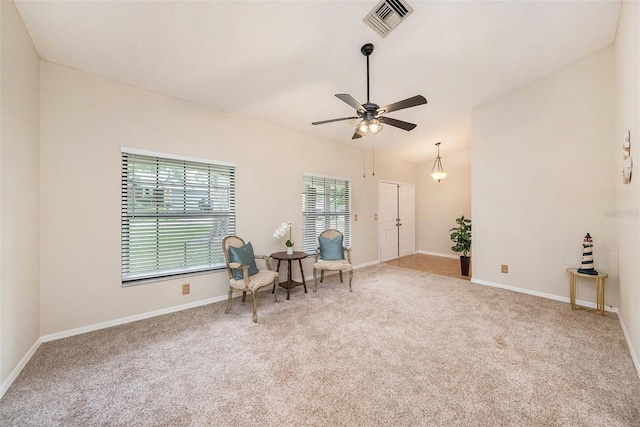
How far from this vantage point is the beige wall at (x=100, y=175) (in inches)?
96.7

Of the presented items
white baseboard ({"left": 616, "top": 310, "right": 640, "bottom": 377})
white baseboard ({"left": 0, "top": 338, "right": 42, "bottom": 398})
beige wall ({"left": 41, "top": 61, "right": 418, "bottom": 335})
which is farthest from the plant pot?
white baseboard ({"left": 0, "top": 338, "right": 42, "bottom": 398})

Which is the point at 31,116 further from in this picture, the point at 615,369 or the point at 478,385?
the point at 615,369

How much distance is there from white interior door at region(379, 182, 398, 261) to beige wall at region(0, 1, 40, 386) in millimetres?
5751

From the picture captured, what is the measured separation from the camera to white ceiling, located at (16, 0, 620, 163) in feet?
6.95

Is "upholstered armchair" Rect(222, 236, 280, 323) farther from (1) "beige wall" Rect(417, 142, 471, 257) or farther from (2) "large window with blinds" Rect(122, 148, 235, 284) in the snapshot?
(1) "beige wall" Rect(417, 142, 471, 257)

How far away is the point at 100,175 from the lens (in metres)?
2.69

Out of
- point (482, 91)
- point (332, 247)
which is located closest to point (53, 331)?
point (332, 247)

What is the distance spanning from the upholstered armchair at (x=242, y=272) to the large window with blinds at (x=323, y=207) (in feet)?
4.53

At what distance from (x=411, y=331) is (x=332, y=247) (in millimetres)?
2021

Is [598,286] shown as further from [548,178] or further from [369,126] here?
[369,126]

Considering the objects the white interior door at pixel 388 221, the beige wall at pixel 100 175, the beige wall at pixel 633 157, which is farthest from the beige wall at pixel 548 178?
the beige wall at pixel 100 175

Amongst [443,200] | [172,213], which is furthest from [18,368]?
[443,200]

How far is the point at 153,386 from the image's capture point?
1819 mm

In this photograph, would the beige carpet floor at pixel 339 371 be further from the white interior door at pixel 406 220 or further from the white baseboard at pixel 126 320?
the white interior door at pixel 406 220
